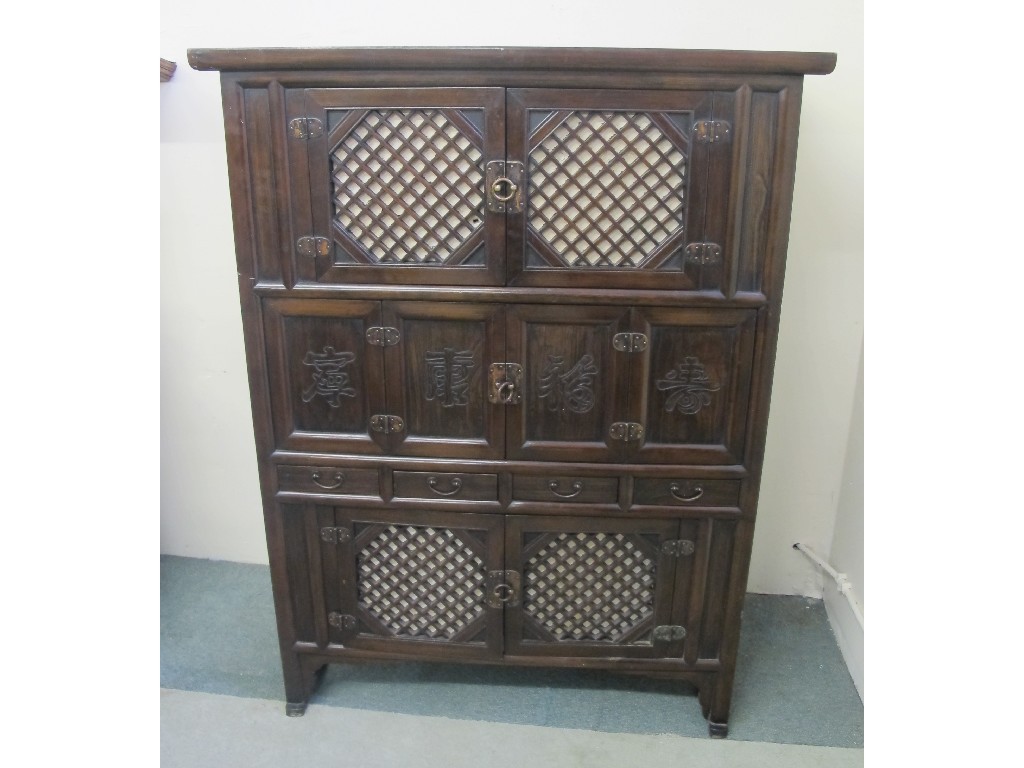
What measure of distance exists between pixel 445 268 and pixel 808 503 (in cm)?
140

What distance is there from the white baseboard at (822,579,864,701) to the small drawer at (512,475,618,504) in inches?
35.5

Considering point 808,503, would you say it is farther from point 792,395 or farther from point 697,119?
point 697,119

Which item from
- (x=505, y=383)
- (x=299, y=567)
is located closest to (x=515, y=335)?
(x=505, y=383)

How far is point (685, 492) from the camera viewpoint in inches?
62.9

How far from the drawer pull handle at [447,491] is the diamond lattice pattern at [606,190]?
1.88 ft

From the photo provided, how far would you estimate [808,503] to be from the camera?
2135 millimetres

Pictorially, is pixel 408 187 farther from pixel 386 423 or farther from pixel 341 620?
pixel 341 620

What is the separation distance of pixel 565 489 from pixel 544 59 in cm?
93

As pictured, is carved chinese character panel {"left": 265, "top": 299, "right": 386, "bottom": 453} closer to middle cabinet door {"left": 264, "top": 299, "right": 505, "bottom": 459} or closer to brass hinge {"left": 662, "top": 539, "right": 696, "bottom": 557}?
middle cabinet door {"left": 264, "top": 299, "right": 505, "bottom": 459}

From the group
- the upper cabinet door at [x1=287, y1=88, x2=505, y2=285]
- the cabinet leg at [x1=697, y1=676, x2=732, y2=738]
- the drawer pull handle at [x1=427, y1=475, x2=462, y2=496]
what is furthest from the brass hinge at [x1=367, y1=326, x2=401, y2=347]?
the cabinet leg at [x1=697, y1=676, x2=732, y2=738]

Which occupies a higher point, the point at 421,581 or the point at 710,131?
the point at 710,131

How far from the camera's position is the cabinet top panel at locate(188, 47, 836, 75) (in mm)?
1327

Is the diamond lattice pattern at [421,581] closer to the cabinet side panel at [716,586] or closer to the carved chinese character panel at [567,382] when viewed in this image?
the carved chinese character panel at [567,382]

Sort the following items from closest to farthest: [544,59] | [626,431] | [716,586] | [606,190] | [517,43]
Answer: [544,59], [606,190], [626,431], [716,586], [517,43]
